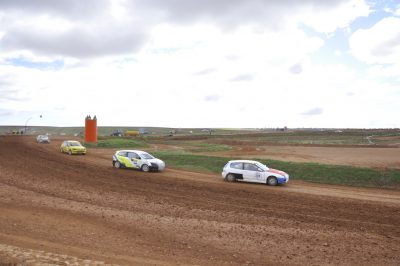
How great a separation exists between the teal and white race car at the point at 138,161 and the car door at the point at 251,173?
690 centimetres

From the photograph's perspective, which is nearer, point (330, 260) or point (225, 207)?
point (330, 260)

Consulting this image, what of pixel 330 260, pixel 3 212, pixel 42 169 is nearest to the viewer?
pixel 330 260

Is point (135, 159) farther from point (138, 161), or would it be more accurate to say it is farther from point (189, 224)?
point (189, 224)

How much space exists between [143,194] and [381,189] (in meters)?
14.6

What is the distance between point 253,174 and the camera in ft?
75.5

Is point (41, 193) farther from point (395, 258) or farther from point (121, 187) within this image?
point (395, 258)

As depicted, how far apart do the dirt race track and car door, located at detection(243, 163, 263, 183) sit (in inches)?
92.8

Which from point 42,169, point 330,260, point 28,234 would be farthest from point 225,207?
point 42,169

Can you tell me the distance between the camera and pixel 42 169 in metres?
25.1

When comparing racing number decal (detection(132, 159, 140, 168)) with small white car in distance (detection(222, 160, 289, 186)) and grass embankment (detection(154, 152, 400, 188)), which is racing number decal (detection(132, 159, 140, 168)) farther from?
small white car in distance (detection(222, 160, 289, 186))

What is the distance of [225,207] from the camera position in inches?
590

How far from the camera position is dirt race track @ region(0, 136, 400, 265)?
8.75 metres

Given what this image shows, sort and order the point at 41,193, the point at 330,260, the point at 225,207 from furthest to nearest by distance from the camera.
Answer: the point at 41,193 → the point at 225,207 → the point at 330,260

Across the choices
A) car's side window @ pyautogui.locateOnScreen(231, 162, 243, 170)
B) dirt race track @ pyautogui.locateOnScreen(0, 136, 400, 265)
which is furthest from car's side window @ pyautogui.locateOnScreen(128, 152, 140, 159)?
car's side window @ pyautogui.locateOnScreen(231, 162, 243, 170)
